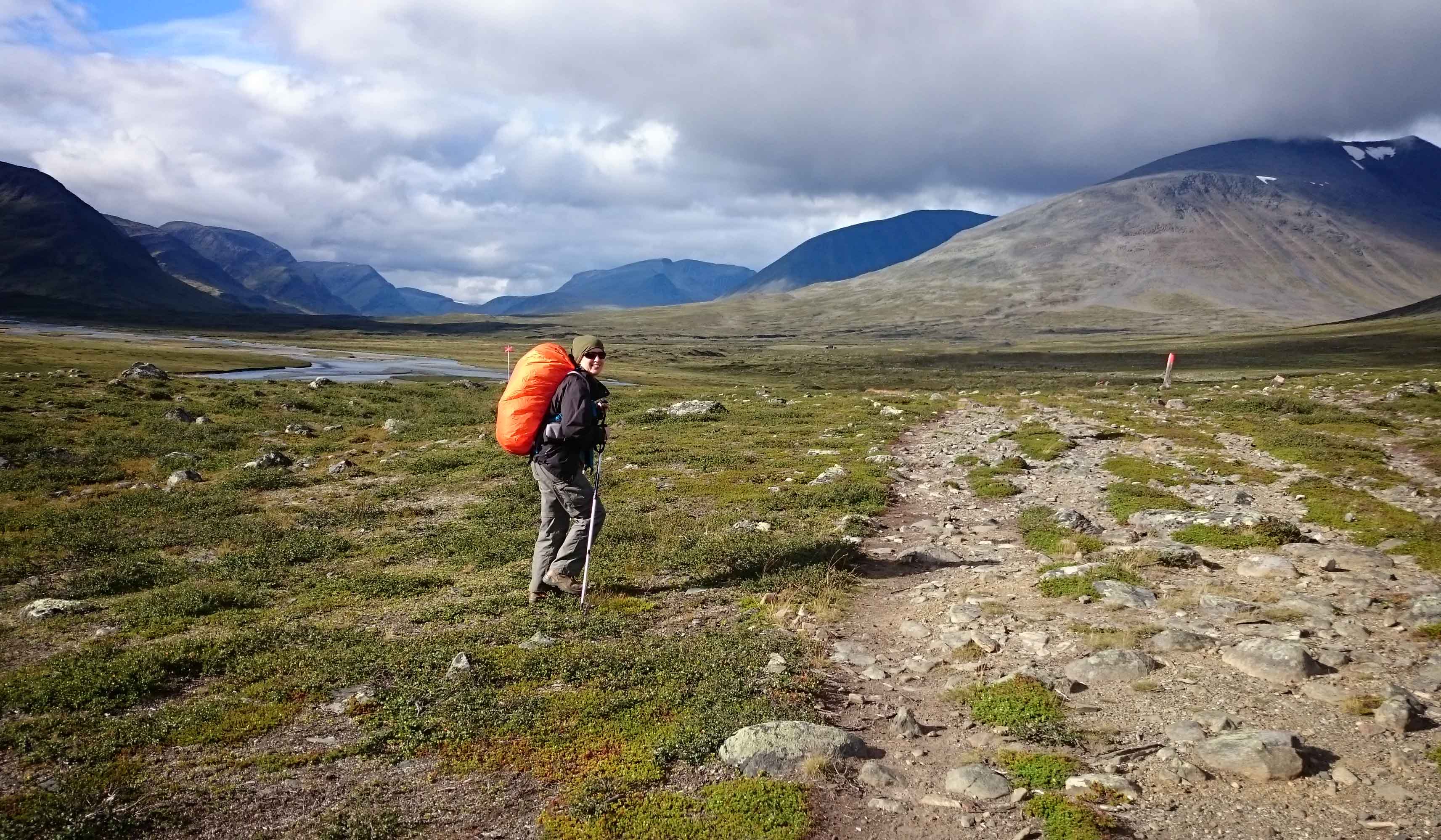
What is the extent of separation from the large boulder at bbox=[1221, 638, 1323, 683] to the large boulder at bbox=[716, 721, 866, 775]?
480 centimetres

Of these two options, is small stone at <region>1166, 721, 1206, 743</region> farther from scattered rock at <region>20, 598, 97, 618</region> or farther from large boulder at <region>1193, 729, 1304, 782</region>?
scattered rock at <region>20, 598, 97, 618</region>

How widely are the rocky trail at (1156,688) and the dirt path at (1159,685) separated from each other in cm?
3

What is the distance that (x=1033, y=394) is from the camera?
57.7 m

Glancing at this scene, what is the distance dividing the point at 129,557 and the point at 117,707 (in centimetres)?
752

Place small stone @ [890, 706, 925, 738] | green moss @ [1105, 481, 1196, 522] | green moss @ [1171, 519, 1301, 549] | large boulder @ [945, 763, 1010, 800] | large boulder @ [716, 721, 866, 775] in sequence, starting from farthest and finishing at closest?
Result: green moss @ [1105, 481, 1196, 522] < green moss @ [1171, 519, 1301, 549] < small stone @ [890, 706, 925, 738] < large boulder @ [716, 721, 866, 775] < large boulder @ [945, 763, 1010, 800]

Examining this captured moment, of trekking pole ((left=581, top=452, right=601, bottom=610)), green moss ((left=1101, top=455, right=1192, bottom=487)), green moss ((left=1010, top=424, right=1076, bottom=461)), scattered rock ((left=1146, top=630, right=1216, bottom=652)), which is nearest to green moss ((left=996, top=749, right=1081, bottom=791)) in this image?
scattered rock ((left=1146, top=630, right=1216, bottom=652))

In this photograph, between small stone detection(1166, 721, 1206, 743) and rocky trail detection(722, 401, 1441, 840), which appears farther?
small stone detection(1166, 721, 1206, 743)

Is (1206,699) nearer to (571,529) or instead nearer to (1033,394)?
(571,529)

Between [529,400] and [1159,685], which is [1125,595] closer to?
[1159,685]

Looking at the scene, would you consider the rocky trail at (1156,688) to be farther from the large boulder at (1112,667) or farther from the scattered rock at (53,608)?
the scattered rock at (53,608)

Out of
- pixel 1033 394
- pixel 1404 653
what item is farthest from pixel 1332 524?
pixel 1033 394

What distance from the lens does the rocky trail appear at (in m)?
6.36

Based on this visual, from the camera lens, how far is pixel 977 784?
6.88 metres

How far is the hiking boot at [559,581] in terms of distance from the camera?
12242mm
